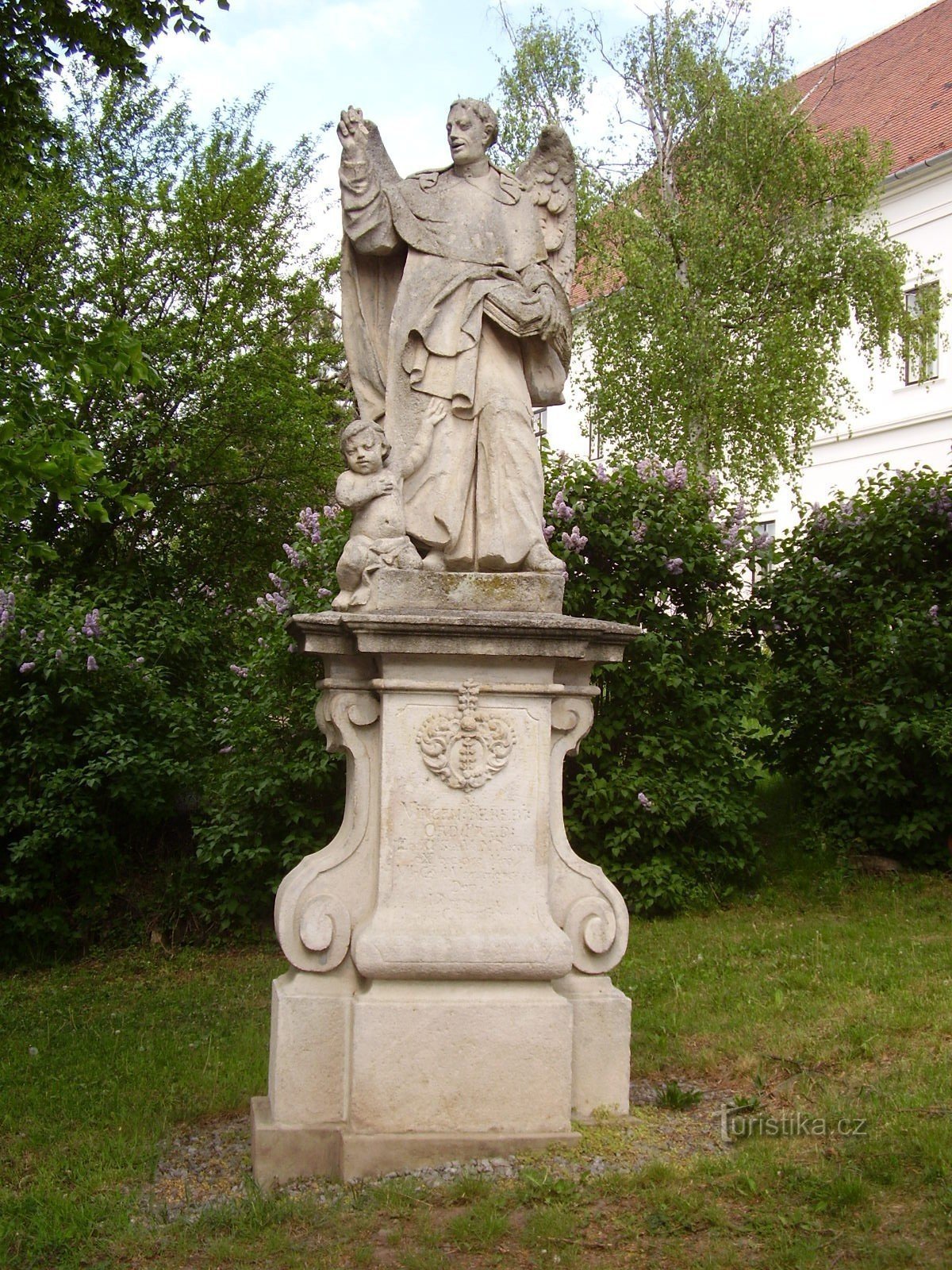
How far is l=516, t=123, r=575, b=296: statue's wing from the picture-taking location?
16.7ft

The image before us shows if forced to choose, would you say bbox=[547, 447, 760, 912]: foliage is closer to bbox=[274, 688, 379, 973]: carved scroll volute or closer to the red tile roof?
bbox=[274, 688, 379, 973]: carved scroll volute

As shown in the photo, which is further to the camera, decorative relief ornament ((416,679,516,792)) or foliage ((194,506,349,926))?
foliage ((194,506,349,926))

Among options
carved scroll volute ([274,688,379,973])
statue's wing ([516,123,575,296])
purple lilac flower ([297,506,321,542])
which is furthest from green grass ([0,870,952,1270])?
statue's wing ([516,123,575,296])

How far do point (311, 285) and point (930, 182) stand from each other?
13707 mm

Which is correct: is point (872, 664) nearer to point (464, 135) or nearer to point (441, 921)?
point (464, 135)

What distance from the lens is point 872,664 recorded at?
29.1ft

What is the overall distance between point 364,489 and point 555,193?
1.40 meters

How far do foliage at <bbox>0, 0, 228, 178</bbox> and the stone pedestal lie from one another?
5.26 meters

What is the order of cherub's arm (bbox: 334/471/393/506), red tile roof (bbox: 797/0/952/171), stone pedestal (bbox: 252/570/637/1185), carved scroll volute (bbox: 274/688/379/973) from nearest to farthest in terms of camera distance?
stone pedestal (bbox: 252/570/637/1185) → carved scroll volute (bbox: 274/688/379/973) → cherub's arm (bbox: 334/471/393/506) → red tile roof (bbox: 797/0/952/171)

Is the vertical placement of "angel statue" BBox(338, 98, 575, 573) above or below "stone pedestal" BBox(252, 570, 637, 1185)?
above

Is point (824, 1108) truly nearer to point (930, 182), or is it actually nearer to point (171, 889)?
point (171, 889)

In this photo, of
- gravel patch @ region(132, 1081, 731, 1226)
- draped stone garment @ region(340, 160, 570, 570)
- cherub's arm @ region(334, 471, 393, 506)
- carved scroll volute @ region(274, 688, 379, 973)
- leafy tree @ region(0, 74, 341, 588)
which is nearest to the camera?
gravel patch @ region(132, 1081, 731, 1226)

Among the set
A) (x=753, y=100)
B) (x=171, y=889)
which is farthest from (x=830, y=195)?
(x=171, y=889)

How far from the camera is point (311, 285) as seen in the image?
13203mm
